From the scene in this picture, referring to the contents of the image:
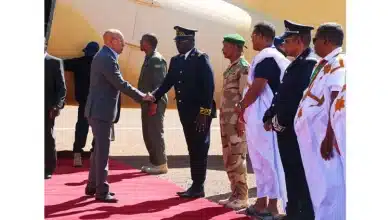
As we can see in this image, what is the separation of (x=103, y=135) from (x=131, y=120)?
835 cm

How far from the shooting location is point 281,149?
5.28 metres

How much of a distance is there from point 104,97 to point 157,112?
195 cm

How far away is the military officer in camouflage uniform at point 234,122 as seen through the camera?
621cm

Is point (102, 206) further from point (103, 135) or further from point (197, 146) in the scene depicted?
point (197, 146)

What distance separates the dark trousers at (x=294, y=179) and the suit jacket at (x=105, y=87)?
1685 millimetres

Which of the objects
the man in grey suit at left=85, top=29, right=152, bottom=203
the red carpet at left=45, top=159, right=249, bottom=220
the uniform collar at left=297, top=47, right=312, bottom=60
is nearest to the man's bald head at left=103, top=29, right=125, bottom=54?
the man in grey suit at left=85, top=29, right=152, bottom=203

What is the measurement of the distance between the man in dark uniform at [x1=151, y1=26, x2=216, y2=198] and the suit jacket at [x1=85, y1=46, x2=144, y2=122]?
1.82 ft

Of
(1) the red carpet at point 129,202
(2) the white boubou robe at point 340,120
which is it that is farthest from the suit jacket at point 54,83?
(2) the white boubou robe at point 340,120

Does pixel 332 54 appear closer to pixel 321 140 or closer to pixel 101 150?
pixel 321 140

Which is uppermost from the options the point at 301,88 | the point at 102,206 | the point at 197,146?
the point at 301,88

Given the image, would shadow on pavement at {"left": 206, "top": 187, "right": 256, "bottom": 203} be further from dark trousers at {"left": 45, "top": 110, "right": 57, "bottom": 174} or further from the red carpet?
dark trousers at {"left": 45, "top": 110, "right": 57, "bottom": 174}

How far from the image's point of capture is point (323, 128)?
4637mm

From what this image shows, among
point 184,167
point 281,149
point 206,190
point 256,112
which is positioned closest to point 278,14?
point 184,167

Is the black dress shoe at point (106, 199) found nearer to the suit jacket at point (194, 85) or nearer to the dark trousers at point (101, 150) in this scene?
the dark trousers at point (101, 150)
